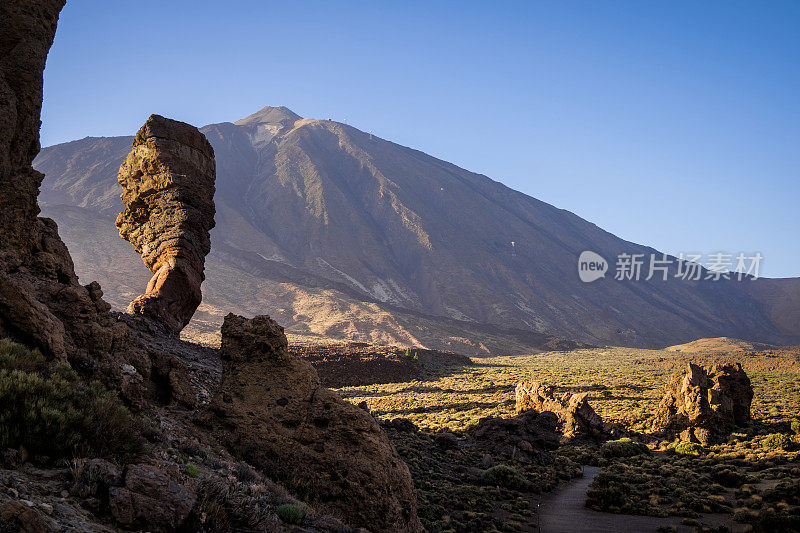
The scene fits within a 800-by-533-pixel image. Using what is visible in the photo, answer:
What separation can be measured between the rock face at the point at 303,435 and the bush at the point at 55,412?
2787mm

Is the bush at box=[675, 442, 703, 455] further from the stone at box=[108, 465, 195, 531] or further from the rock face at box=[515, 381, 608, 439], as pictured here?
the stone at box=[108, 465, 195, 531]

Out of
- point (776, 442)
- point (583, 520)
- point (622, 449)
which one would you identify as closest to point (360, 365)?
point (622, 449)

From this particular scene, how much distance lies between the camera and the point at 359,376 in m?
49.3

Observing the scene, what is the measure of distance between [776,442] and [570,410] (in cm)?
867

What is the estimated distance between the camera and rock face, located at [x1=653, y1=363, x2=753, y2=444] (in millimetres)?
25594

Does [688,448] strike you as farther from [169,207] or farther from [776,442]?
[169,207]

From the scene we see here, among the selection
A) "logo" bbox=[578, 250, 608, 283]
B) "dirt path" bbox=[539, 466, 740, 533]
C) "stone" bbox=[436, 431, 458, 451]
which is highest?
"logo" bbox=[578, 250, 608, 283]

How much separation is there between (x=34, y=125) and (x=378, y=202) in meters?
162

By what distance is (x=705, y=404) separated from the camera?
25.6 m

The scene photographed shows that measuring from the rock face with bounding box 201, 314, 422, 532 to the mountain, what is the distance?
2531 inches

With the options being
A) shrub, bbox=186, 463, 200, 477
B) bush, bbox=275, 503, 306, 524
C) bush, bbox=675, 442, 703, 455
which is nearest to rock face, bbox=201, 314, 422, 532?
bush, bbox=275, 503, 306, 524

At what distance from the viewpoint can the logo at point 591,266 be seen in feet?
561

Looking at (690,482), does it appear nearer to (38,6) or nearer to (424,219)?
(38,6)

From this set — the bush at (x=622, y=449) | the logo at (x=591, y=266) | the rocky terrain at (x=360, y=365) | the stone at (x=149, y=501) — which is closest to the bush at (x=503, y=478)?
the bush at (x=622, y=449)
